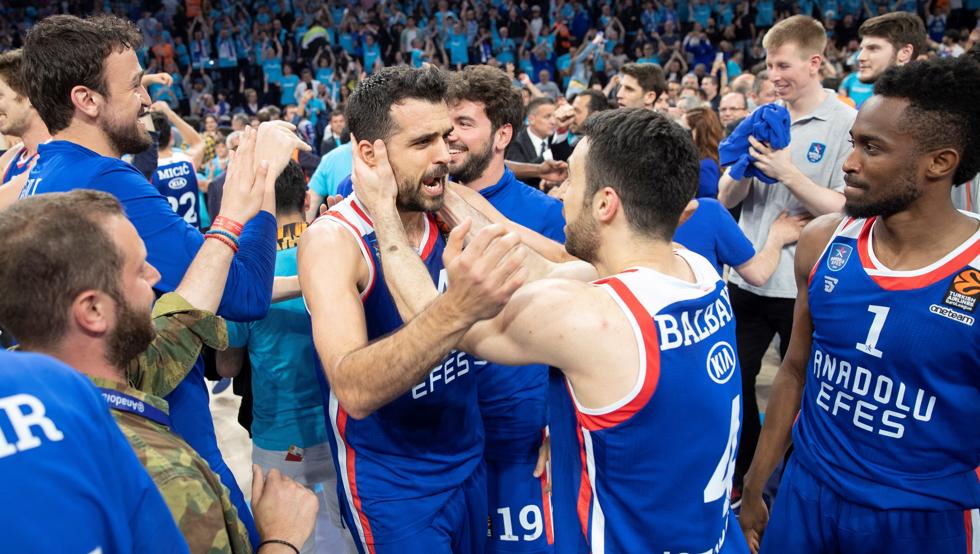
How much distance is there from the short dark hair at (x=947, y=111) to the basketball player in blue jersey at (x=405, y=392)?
1516 millimetres

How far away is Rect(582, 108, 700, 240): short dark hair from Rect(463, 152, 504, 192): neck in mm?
1490

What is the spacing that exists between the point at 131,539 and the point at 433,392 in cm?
147

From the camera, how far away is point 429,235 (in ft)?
9.20

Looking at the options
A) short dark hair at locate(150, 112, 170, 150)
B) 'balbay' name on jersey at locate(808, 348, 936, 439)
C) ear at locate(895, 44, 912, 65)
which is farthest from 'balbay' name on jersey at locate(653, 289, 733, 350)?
short dark hair at locate(150, 112, 170, 150)

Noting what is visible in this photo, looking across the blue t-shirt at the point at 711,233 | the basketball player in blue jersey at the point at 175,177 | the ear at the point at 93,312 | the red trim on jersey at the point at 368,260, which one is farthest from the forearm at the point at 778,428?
the basketball player in blue jersey at the point at 175,177

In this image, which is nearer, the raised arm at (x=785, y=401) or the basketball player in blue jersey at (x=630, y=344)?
the basketball player in blue jersey at (x=630, y=344)

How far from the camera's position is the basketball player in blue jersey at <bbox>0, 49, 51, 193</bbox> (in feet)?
12.2

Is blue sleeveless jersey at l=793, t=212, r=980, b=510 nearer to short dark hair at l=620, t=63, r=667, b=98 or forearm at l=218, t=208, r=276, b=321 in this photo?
forearm at l=218, t=208, r=276, b=321

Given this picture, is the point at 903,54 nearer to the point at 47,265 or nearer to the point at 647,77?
the point at 647,77

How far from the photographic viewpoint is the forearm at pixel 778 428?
8.89 ft

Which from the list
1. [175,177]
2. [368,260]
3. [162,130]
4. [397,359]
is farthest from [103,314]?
[162,130]

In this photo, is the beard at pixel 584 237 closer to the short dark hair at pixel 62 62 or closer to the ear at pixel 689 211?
the ear at pixel 689 211

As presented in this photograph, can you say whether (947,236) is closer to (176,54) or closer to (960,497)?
(960,497)

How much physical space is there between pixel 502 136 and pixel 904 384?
2040mm
